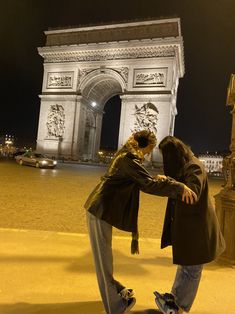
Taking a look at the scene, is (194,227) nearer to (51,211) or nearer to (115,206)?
(115,206)

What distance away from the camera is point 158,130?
31.1m

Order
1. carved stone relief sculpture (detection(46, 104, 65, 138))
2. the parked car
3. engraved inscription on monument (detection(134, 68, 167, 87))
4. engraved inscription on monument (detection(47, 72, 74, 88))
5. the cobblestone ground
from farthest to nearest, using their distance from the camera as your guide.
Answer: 1. engraved inscription on monument (detection(47, 72, 74, 88))
2. carved stone relief sculpture (detection(46, 104, 65, 138))
3. engraved inscription on monument (detection(134, 68, 167, 87))
4. the parked car
5. the cobblestone ground

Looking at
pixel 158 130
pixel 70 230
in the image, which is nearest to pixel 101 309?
pixel 70 230

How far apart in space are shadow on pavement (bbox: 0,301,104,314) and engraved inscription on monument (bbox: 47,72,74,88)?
33.6 m

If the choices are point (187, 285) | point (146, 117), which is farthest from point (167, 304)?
point (146, 117)

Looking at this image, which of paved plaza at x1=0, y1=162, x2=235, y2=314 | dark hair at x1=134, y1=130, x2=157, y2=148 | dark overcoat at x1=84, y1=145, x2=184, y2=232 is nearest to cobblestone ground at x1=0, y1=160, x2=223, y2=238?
paved plaza at x1=0, y1=162, x2=235, y2=314

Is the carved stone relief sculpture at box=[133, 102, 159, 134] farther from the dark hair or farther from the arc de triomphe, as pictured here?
the dark hair

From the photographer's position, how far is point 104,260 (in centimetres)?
260

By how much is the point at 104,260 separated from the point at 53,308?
62 centimetres

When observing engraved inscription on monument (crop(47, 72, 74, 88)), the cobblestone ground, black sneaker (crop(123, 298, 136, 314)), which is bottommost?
the cobblestone ground

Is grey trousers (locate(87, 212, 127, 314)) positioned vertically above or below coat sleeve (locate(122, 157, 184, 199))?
below

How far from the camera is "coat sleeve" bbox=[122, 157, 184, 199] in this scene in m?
2.36

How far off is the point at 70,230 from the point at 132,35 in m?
30.6

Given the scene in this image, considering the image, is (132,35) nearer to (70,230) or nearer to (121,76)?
(121,76)
